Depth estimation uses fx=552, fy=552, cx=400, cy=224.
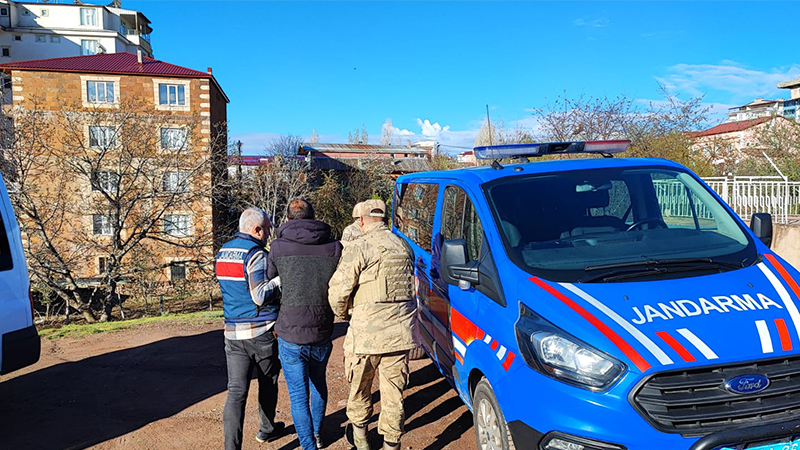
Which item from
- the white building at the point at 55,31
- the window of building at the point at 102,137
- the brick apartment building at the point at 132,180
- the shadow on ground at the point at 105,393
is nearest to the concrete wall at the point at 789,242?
the shadow on ground at the point at 105,393

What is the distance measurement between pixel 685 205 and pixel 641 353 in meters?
1.82

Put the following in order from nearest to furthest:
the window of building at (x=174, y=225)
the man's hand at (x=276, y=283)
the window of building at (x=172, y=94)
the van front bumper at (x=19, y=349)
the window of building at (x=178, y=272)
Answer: the man's hand at (x=276, y=283)
the van front bumper at (x=19, y=349)
the window of building at (x=174, y=225)
the window of building at (x=178, y=272)
the window of building at (x=172, y=94)

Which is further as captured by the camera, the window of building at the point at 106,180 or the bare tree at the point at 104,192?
the window of building at the point at 106,180

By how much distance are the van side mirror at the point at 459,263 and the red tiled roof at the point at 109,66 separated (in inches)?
1501

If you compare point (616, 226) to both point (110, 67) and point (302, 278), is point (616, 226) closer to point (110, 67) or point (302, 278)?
point (302, 278)

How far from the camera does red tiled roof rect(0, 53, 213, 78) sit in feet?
121

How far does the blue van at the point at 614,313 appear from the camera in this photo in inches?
96.2

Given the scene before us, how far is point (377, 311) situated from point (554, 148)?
2103 millimetres

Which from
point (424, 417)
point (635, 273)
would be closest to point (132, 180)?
point (424, 417)

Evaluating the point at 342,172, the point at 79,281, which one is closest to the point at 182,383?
the point at 79,281

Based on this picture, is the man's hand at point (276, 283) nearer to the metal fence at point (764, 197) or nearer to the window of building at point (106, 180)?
the metal fence at point (764, 197)

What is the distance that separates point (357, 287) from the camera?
12.2 feet

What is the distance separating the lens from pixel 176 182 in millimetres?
21453

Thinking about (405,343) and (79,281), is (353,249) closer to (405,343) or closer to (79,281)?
(405,343)
